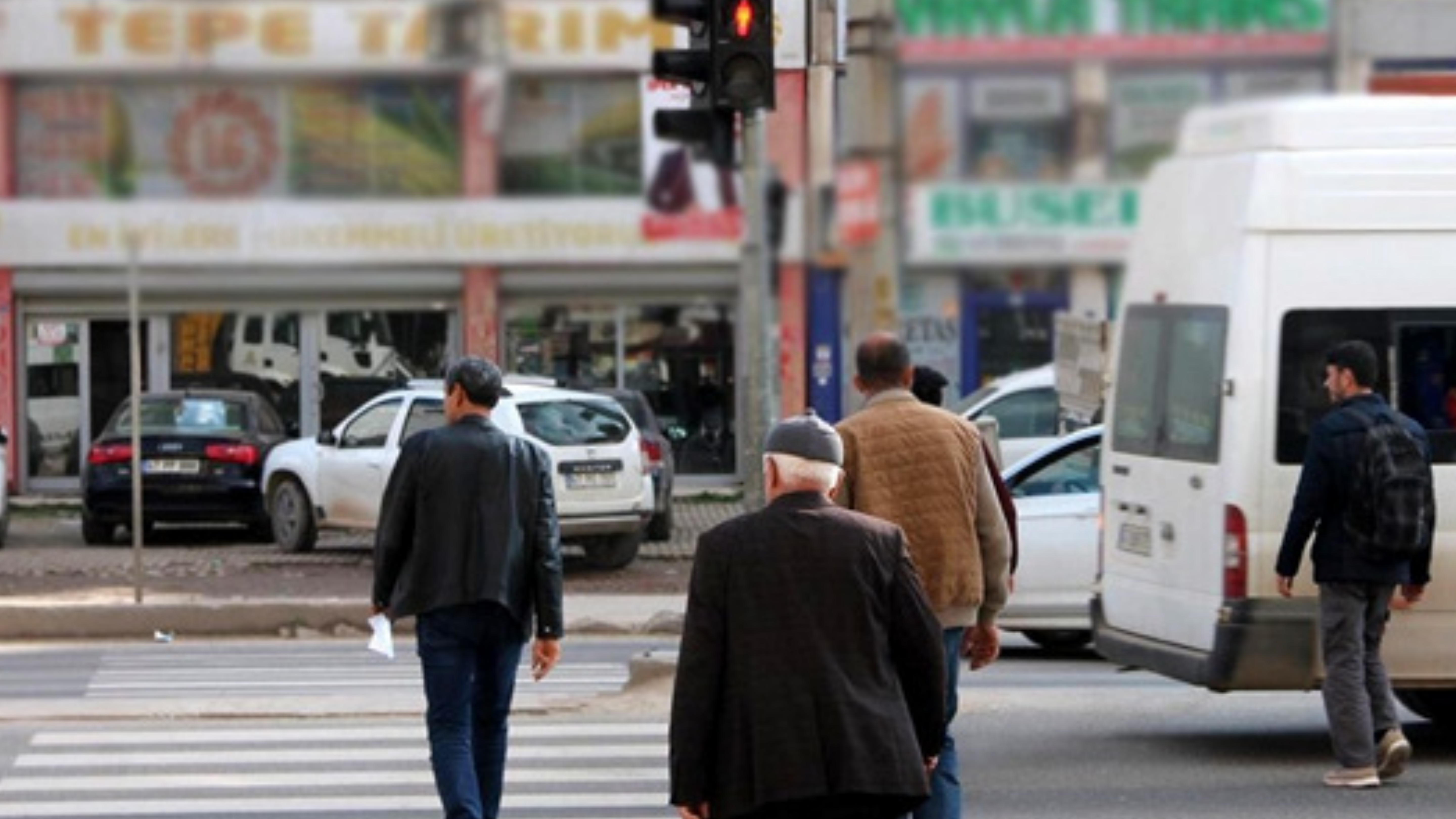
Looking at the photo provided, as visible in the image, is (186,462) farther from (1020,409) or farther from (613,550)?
(1020,409)

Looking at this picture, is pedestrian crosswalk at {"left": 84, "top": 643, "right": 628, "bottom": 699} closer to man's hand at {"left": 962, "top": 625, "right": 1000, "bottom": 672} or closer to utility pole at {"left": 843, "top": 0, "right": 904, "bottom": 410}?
man's hand at {"left": 962, "top": 625, "right": 1000, "bottom": 672}

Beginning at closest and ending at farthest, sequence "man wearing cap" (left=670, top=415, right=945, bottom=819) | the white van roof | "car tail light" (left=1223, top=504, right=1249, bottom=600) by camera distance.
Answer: "man wearing cap" (left=670, top=415, right=945, bottom=819)
the white van roof
"car tail light" (left=1223, top=504, right=1249, bottom=600)

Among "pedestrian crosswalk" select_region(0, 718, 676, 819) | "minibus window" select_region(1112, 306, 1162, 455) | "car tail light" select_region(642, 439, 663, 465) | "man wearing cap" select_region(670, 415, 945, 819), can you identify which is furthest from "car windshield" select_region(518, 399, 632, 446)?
"man wearing cap" select_region(670, 415, 945, 819)

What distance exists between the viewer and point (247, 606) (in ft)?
63.3

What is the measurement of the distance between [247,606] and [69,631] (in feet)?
3.64

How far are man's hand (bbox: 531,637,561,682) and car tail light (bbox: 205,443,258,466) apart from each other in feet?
53.9

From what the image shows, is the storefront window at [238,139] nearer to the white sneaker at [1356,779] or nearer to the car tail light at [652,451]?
the white sneaker at [1356,779]

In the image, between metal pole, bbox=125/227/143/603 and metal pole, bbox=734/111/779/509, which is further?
metal pole, bbox=734/111/779/509

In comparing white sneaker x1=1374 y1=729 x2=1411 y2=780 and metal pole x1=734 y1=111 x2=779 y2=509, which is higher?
metal pole x1=734 y1=111 x2=779 y2=509

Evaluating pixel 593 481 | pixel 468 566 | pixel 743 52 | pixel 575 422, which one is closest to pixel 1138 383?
pixel 743 52

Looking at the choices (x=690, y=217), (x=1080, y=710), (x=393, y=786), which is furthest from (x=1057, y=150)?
(x=1080, y=710)

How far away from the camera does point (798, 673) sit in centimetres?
681

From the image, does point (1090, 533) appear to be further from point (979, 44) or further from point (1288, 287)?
point (979, 44)

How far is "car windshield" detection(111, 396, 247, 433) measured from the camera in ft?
85.6
